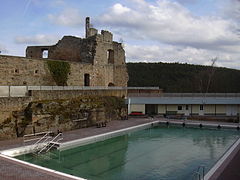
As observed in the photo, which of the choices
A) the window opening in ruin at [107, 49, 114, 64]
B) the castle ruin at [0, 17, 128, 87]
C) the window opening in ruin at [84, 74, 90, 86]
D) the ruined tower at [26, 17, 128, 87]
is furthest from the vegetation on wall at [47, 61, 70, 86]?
the window opening in ruin at [107, 49, 114, 64]

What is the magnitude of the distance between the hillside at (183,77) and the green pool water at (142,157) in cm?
2865

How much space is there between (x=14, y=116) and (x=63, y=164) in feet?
18.4

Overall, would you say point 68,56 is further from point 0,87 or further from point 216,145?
point 216,145

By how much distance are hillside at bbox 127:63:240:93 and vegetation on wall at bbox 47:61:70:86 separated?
2855 centimetres

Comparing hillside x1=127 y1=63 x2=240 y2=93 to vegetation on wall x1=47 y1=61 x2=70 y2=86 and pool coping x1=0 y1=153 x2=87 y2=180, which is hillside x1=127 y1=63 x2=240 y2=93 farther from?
pool coping x1=0 y1=153 x2=87 y2=180

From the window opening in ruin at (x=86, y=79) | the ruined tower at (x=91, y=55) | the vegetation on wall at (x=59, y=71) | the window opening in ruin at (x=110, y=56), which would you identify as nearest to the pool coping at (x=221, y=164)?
the vegetation on wall at (x=59, y=71)

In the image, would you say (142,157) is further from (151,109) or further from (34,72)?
(151,109)

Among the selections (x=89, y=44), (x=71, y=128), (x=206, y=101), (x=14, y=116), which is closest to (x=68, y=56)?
(x=89, y=44)

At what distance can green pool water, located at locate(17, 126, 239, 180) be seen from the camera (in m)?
10.3

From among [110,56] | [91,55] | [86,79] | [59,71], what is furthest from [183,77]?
[59,71]

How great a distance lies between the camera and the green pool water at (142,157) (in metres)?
10.3

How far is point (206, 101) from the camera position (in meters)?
26.0

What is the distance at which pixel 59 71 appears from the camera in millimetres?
20812

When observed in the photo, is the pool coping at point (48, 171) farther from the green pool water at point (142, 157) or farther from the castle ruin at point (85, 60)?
the castle ruin at point (85, 60)
